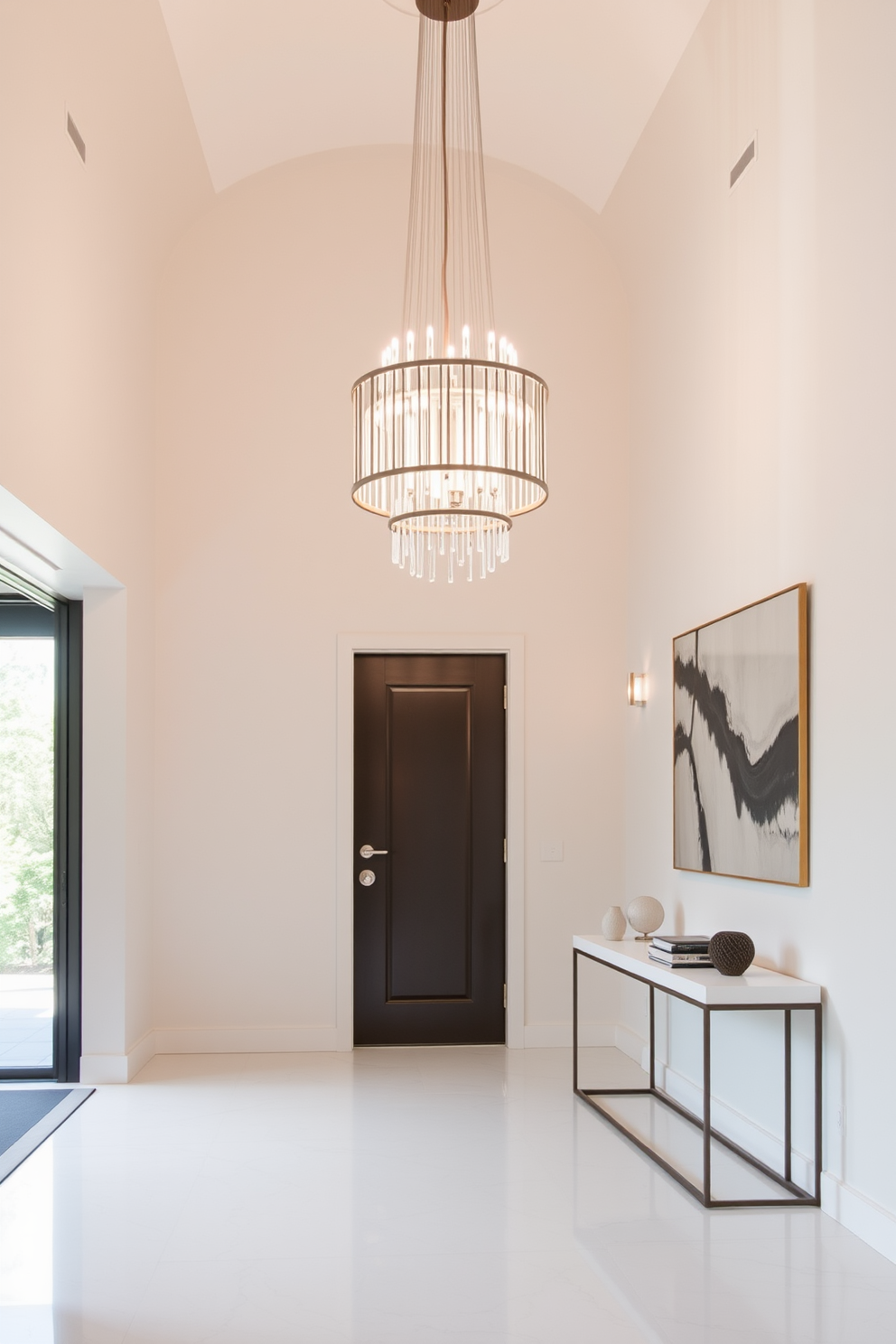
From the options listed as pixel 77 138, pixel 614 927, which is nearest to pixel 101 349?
pixel 77 138

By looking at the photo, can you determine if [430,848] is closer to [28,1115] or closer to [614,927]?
[614,927]

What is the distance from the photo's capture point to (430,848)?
253 inches

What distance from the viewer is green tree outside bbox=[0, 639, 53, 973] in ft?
18.4

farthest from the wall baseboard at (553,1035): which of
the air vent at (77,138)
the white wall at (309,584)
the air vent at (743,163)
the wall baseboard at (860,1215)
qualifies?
the air vent at (77,138)

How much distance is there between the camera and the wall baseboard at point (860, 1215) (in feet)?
11.1

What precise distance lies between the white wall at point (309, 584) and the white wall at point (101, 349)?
224 mm

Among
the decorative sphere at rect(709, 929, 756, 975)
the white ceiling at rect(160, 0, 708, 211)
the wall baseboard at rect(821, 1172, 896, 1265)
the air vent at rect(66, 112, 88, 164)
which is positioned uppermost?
the white ceiling at rect(160, 0, 708, 211)

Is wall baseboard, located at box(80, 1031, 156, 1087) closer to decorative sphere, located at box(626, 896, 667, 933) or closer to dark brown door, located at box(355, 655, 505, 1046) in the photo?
dark brown door, located at box(355, 655, 505, 1046)

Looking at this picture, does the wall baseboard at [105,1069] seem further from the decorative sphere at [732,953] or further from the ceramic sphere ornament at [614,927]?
the decorative sphere at [732,953]

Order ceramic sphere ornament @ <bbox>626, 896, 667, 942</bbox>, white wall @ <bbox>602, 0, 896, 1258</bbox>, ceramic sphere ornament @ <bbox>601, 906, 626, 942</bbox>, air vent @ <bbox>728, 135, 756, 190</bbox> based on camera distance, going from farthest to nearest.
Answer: ceramic sphere ornament @ <bbox>601, 906, 626, 942</bbox> < ceramic sphere ornament @ <bbox>626, 896, 667, 942</bbox> < air vent @ <bbox>728, 135, 756, 190</bbox> < white wall @ <bbox>602, 0, 896, 1258</bbox>

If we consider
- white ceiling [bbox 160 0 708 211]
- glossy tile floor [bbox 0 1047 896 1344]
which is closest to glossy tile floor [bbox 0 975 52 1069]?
glossy tile floor [bbox 0 1047 896 1344]

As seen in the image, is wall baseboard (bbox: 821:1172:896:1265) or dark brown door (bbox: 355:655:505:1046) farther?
dark brown door (bbox: 355:655:505:1046)

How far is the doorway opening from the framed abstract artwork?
2931 millimetres

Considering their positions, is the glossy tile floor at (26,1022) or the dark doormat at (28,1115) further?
the glossy tile floor at (26,1022)
